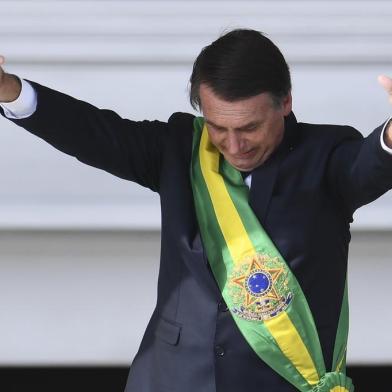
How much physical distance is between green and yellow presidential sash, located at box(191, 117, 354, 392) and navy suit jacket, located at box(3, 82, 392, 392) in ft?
0.06

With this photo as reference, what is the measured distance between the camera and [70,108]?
208 centimetres

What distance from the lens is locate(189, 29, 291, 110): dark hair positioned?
195 cm

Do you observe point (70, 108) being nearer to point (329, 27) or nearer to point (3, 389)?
point (329, 27)

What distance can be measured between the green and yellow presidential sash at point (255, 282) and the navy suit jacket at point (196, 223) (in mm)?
18

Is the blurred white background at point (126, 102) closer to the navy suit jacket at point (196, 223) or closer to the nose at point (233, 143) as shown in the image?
the navy suit jacket at point (196, 223)

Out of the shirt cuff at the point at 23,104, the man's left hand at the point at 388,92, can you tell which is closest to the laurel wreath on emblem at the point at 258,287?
the man's left hand at the point at 388,92

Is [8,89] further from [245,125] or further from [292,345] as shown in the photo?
[292,345]

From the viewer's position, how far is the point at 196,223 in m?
2.10

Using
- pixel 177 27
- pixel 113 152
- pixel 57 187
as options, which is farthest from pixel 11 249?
pixel 113 152

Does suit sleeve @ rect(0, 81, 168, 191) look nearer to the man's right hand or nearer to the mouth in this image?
the man's right hand

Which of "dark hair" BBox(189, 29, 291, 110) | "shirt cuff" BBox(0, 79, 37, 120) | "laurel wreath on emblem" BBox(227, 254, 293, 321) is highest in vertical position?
"dark hair" BBox(189, 29, 291, 110)

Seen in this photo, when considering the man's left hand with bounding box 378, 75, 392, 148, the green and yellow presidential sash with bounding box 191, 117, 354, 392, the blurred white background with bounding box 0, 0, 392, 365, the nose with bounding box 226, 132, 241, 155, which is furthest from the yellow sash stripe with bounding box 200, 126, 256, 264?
the blurred white background with bounding box 0, 0, 392, 365

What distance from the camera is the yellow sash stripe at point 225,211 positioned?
6.79ft

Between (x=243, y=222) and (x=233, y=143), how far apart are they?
157 millimetres
